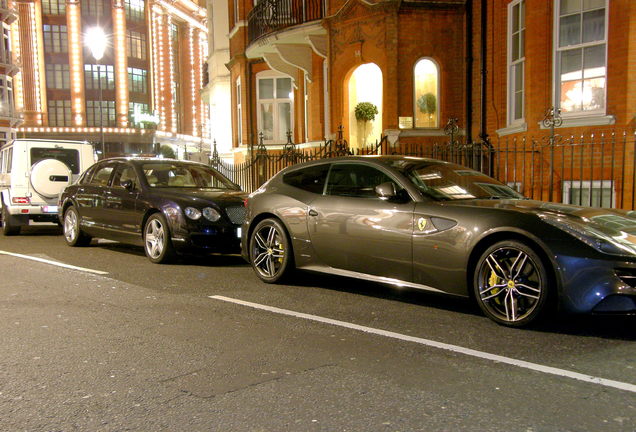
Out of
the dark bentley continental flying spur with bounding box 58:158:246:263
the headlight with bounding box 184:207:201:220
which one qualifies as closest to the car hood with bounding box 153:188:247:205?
the dark bentley continental flying spur with bounding box 58:158:246:263

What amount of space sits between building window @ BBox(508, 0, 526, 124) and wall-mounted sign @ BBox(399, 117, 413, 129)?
2.76m

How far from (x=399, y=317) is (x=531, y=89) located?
25.1 ft

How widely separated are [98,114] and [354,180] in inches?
2505

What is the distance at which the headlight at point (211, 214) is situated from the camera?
8.49 meters

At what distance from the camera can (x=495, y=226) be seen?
4.93 meters

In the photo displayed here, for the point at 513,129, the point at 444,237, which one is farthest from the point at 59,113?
the point at 444,237

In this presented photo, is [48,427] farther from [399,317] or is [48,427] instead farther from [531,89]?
[531,89]

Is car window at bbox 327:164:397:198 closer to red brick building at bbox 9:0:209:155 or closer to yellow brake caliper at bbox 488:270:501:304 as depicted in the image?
yellow brake caliper at bbox 488:270:501:304

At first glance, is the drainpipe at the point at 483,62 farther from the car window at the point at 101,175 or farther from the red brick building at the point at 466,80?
the car window at the point at 101,175

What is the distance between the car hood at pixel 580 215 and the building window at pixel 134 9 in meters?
70.0

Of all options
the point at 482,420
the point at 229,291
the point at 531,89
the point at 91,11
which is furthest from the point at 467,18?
the point at 91,11

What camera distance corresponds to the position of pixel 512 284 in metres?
4.83

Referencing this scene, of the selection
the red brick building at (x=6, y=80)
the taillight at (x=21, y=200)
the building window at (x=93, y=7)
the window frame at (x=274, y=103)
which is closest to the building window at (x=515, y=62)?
the window frame at (x=274, y=103)

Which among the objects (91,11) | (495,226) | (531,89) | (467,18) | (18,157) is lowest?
(495,226)
